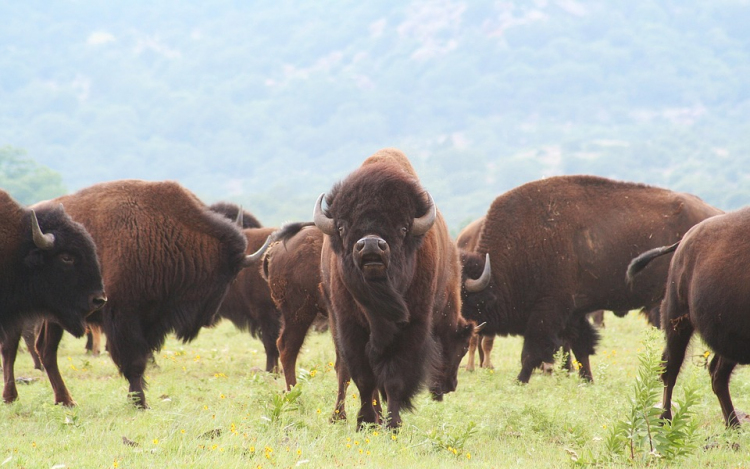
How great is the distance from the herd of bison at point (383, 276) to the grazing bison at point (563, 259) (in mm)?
19

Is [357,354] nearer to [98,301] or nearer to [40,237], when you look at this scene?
[98,301]

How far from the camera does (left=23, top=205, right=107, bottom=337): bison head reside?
7629 millimetres

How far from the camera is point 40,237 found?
7398 millimetres

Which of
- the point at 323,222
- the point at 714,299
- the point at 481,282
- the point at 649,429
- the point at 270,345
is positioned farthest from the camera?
the point at 270,345

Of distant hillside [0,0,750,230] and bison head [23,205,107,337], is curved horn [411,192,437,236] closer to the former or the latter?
bison head [23,205,107,337]

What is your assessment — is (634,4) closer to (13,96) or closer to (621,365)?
(13,96)

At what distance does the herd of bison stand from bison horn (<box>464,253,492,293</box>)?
0.11 ft

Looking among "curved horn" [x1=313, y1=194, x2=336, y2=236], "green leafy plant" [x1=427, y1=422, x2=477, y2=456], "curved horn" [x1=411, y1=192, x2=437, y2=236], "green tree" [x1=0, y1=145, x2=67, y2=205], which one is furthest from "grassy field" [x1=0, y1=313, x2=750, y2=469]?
"green tree" [x1=0, y1=145, x2=67, y2=205]

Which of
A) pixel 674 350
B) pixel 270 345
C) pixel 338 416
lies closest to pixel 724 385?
pixel 674 350

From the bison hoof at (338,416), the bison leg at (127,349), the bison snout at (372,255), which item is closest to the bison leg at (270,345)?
the bison leg at (127,349)

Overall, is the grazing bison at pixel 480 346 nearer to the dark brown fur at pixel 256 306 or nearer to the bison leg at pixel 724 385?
the dark brown fur at pixel 256 306

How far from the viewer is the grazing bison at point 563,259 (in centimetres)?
1099

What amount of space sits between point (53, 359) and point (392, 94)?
6188 inches

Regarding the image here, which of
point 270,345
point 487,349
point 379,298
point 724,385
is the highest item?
point 379,298
